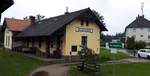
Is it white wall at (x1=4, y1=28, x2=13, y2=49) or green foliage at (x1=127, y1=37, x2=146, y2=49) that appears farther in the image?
green foliage at (x1=127, y1=37, x2=146, y2=49)

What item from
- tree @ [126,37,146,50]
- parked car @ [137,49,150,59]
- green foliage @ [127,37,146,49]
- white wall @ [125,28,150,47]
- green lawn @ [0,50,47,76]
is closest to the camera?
green lawn @ [0,50,47,76]

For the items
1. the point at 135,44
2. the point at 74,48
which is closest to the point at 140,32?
the point at 135,44

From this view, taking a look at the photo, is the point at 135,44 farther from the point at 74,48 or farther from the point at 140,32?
the point at 74,48

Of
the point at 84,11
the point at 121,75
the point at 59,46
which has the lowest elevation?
the point at 121,75

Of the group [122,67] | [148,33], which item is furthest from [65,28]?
[148,33]

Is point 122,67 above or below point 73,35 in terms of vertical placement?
below

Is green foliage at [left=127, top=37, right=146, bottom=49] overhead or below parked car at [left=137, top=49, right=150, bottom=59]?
overhead

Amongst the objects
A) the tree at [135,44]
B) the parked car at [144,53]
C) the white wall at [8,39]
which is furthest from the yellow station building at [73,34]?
the tree at [135,44]

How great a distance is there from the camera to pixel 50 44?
127 feet

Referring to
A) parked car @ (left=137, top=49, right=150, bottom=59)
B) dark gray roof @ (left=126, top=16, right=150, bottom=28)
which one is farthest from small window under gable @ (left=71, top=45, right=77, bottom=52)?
dark gray roof @ (left=126, top=16, right=150, bottom=28)

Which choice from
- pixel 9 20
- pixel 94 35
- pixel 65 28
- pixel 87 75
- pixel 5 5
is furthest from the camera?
pixel 9 20

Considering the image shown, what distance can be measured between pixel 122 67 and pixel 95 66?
19.1 feet

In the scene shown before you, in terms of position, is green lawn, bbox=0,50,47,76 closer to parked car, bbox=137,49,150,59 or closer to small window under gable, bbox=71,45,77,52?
small window under gable, bbox=71,45,77,52

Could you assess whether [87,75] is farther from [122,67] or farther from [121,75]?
[122,67]
